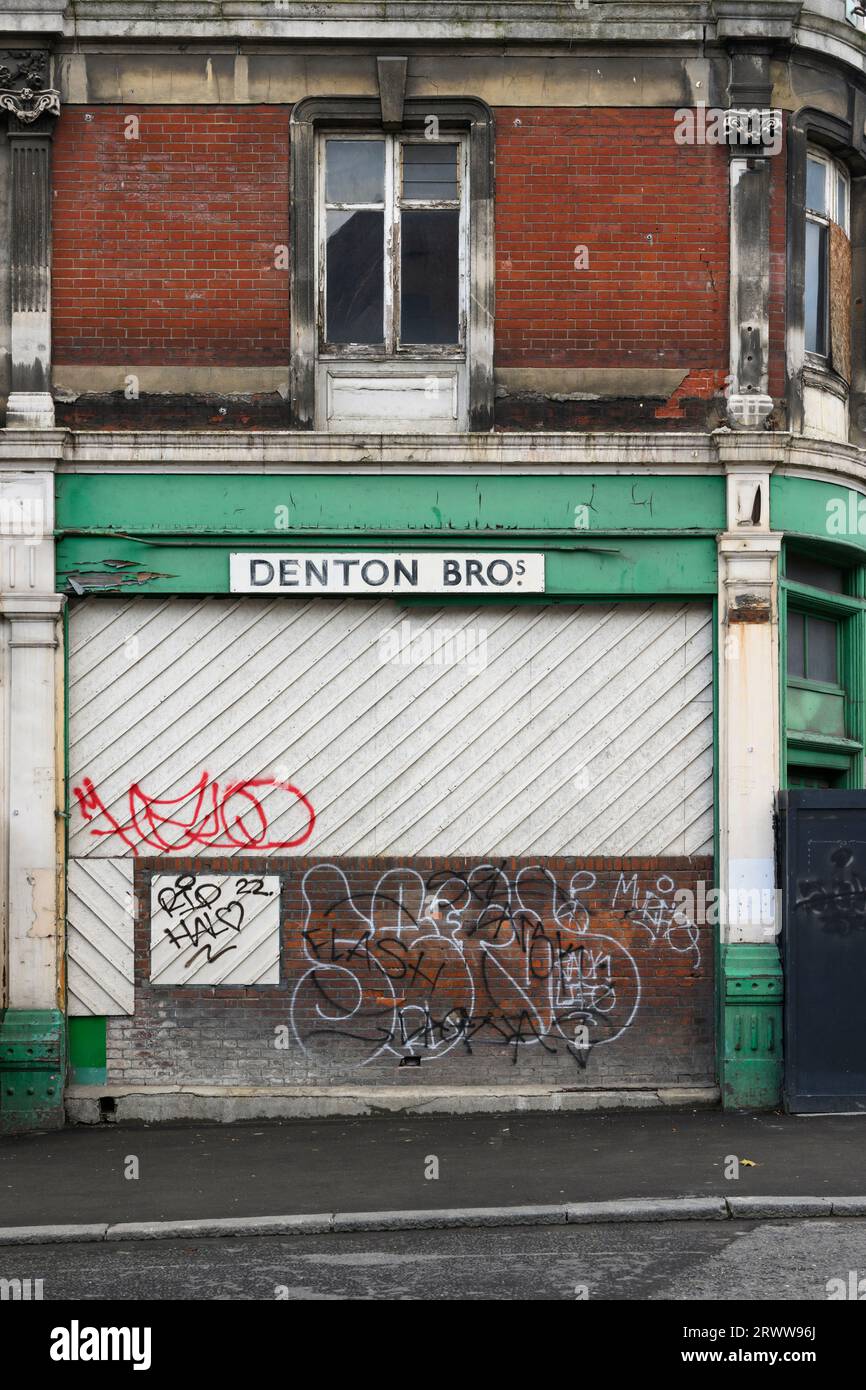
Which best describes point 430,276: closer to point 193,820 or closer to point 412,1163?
point 193,820

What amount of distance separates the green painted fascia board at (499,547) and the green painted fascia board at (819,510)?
60 cm

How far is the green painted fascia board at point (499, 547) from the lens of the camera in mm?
13055

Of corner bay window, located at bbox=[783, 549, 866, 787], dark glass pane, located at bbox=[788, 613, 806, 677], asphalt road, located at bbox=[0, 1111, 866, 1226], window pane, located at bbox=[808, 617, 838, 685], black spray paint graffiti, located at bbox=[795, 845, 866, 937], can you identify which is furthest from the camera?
window pane, located at bbox=[808, 617, 838, 685]

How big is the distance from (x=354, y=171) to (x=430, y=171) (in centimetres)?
57

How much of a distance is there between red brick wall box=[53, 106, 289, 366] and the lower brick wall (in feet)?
12.7

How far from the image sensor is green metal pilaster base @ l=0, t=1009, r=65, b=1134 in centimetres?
1266

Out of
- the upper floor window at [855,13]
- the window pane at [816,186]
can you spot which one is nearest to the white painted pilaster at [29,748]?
the window pane at [816,186]

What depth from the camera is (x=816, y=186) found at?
14.1 m

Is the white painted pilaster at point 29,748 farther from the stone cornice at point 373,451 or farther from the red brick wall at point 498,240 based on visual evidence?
the red brick wall at point 498,240

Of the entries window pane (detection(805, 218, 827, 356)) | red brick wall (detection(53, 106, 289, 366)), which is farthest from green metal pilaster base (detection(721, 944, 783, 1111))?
red brick wall (detection(53, 106, 289, 366))

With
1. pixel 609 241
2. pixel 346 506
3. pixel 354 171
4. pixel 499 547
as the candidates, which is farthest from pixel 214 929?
pixel 609 241

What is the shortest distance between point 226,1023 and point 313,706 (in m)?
2.38

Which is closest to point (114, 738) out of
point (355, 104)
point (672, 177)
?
point (355, 104)

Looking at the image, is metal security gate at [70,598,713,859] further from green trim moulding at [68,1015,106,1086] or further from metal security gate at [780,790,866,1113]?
green trim moulding at [68,1015,106,1086]
